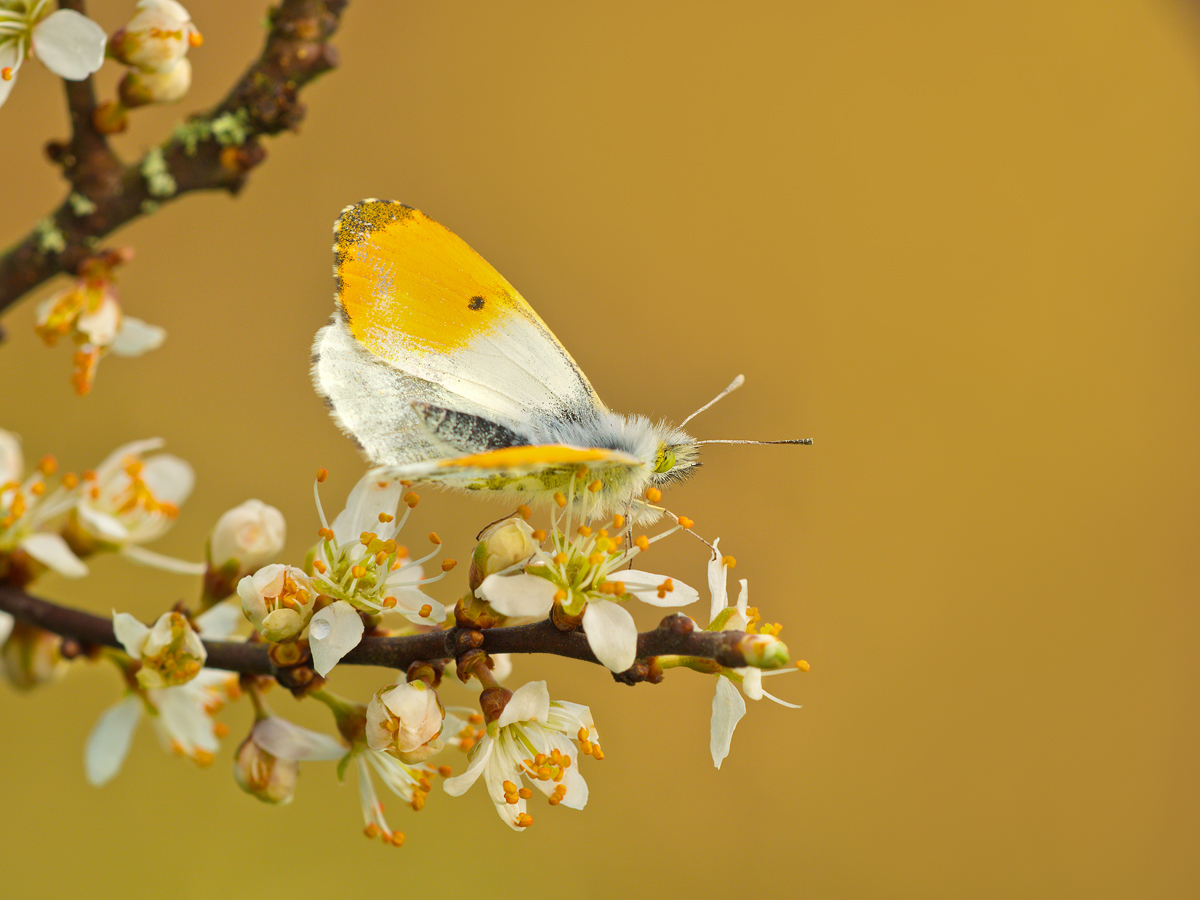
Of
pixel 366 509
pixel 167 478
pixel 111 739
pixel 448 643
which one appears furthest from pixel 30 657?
pixel 448 643

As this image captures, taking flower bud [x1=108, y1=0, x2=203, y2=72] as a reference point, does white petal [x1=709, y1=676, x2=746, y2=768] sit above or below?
below

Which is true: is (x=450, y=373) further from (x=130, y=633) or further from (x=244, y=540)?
(x=130, y=633)

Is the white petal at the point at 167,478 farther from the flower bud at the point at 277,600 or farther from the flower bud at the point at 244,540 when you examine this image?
the flower bud at the point at 277,600

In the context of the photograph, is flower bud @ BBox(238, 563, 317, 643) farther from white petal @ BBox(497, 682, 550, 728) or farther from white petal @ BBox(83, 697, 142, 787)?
white petal @ BBox(83, 697, 142, 787)

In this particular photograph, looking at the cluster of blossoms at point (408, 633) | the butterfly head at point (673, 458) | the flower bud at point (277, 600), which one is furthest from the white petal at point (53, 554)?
the butterfly head at point (673, 458)

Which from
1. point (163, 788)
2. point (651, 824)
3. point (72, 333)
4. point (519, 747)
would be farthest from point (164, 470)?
point (651, 824)

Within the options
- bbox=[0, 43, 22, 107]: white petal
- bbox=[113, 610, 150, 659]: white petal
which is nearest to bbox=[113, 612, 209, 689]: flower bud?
bbox=[113, 610, 150, 659]: white petal
